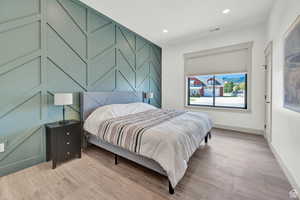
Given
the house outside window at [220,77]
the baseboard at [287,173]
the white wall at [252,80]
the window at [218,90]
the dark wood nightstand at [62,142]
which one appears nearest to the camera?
the baseboard at [287,173]

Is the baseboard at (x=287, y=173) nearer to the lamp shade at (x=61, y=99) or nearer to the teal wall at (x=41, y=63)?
the lamp shade at (x=61, y=99)

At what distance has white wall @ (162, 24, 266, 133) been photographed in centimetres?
355

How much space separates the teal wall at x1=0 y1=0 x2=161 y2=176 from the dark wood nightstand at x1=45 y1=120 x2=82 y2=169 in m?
0.27

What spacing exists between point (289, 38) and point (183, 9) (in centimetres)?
204

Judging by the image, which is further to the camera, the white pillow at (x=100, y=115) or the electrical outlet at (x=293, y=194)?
the white pillow at (x=100, y=115)

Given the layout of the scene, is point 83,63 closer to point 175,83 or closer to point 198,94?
point 175,83

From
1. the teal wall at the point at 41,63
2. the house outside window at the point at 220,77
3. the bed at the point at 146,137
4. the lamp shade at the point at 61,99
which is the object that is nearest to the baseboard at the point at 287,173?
the bed at the point at 146,137

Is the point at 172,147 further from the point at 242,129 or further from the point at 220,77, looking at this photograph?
the point at 220,77

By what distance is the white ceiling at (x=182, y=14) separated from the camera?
2668 millimetres

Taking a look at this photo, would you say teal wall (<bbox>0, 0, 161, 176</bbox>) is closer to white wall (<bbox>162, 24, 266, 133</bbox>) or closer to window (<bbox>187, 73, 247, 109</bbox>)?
white wall (<bbox>162, 24, 266, 133</bbox>)

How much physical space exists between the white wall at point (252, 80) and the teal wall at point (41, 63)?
2.60 meters

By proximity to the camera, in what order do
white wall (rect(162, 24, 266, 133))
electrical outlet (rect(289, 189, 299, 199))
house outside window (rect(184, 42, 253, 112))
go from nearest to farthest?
electrical outlet (rect(289, 189, 299, 199)) < white wall (rect(162, 24, 266, 133)) < house outside window (rect(184, 42, 253, 112))

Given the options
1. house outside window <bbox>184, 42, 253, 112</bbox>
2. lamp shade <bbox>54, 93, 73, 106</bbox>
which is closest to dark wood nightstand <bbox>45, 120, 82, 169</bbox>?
lamp shade <bbox>54, 93, 73, 106</bbox>

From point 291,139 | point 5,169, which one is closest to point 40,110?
point 5,169
